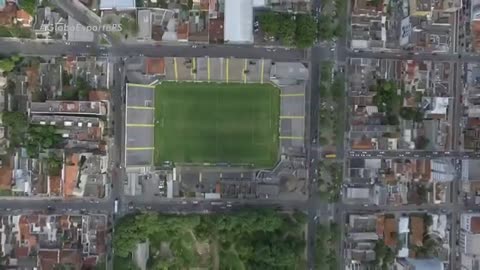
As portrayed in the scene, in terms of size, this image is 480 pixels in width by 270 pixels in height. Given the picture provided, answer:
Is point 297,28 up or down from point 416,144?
up

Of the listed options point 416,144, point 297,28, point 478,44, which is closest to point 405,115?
point 416,144

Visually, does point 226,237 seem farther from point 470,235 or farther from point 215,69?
point 470,235

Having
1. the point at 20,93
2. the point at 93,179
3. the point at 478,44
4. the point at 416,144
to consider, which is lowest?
the point at 93,179

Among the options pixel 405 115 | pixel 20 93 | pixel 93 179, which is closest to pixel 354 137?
pixel 405 115

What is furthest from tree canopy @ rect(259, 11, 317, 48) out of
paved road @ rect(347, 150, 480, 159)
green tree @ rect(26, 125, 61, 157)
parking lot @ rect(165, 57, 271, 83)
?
green tree @ rect(26, 125, 61, 157)

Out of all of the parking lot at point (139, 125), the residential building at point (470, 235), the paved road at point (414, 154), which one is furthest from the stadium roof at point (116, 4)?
the residential building at point (470, 235)

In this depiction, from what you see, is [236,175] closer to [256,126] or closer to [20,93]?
[256,126]
